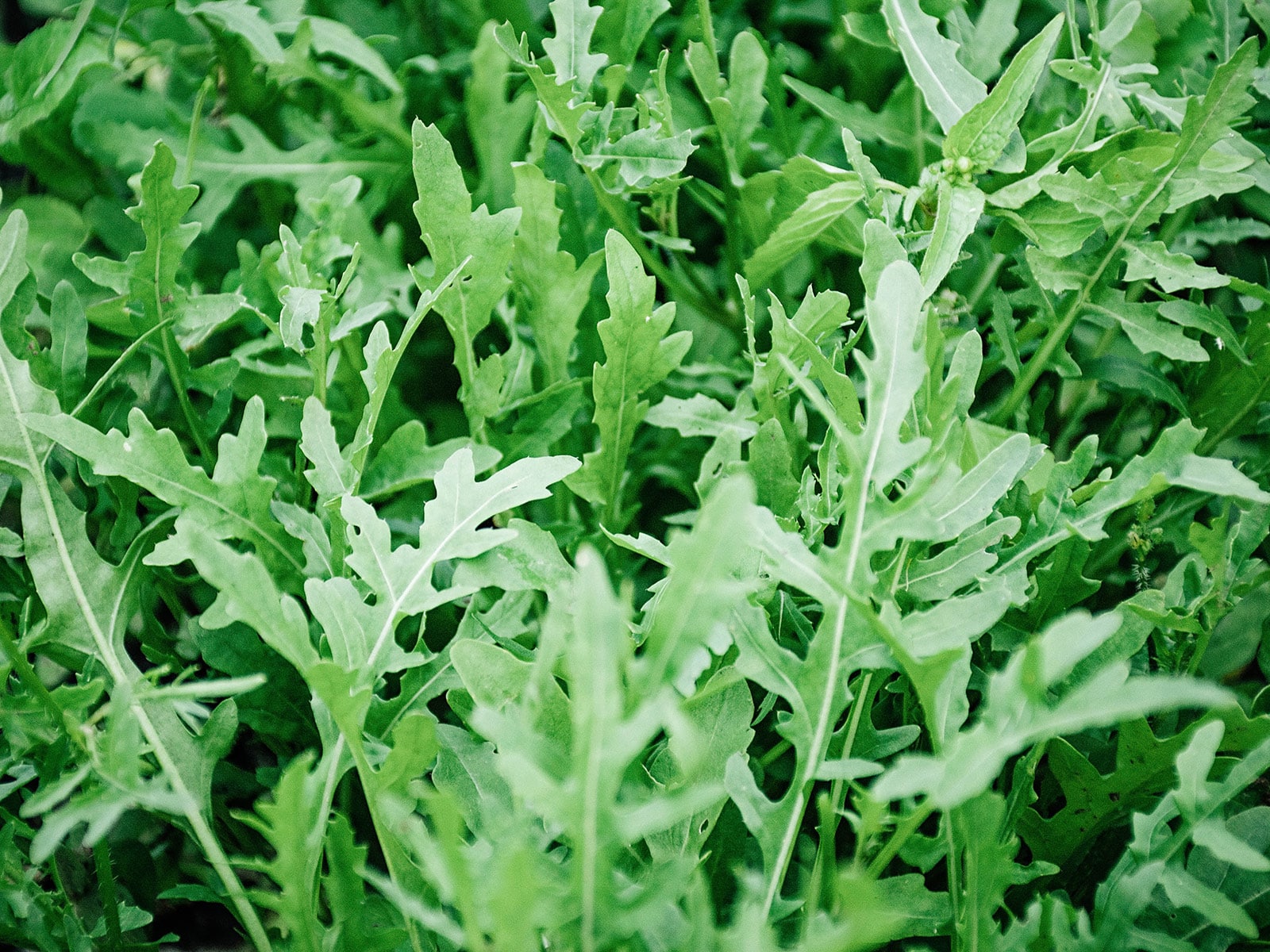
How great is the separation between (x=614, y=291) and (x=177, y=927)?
0.58 meters

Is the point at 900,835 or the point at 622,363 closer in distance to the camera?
the point at 900,835

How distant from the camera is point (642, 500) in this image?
0.78 m

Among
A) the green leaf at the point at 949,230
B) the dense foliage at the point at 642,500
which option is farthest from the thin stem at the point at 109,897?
the green leaf at the point at 949,230

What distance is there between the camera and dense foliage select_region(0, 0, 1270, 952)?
420mm

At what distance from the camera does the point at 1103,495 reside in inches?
20.8

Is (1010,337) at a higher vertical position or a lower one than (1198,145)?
lower

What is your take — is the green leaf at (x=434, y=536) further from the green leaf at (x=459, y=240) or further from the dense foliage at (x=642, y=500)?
the green leaf at (x=459, y=240)

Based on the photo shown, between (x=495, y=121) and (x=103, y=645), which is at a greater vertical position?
(x=495, y=121)

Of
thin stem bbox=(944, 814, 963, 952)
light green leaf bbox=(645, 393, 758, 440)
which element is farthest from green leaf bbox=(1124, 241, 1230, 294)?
thin stem bbox=(944, 814, 963, 952)

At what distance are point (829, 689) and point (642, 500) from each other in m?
0.34

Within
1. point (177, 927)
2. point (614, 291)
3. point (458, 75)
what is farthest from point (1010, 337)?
point (177, 927)

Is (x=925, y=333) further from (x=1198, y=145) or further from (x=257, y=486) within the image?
(x=257, y=486)


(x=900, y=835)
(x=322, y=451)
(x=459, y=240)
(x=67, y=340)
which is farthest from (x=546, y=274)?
(x=900, y=835)

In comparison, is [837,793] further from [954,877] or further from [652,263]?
[652,263]
